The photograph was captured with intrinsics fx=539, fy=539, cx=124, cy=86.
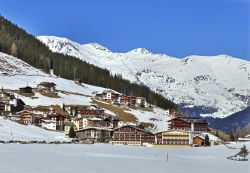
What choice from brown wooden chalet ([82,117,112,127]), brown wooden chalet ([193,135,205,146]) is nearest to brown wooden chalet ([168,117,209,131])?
brown wooden chalet ([82,117,112,127])

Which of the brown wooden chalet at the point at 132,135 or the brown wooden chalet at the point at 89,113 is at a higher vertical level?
the brown wooden chalet at the point at 89,113

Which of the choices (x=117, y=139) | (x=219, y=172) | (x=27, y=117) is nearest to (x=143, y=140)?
(x=117, y=139)

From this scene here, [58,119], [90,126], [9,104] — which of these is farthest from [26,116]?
[90,126]

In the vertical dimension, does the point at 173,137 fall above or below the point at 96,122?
below

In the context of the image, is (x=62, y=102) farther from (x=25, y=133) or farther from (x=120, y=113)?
(x=25, y=133)

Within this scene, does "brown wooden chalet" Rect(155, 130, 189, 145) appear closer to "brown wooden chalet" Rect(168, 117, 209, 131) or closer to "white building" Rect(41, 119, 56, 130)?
"brown wooden chalet" Rect(168, 117, 209, 131)

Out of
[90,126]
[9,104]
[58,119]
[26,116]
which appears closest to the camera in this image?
[26,116]

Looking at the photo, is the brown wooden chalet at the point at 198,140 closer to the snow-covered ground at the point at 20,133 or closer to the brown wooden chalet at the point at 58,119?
the brown wooden chalet at the point at 58,119

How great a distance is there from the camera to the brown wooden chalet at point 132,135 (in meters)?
152

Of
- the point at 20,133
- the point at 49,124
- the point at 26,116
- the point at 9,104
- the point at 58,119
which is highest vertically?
the point at 9,104

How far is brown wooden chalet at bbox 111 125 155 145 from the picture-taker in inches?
5994

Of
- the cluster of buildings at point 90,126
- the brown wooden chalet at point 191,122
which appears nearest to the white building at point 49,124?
the cluster of buildings at point 90,126

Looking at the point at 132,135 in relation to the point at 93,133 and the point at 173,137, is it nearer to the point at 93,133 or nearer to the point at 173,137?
the point at 93,133

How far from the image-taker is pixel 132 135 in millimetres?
153750
